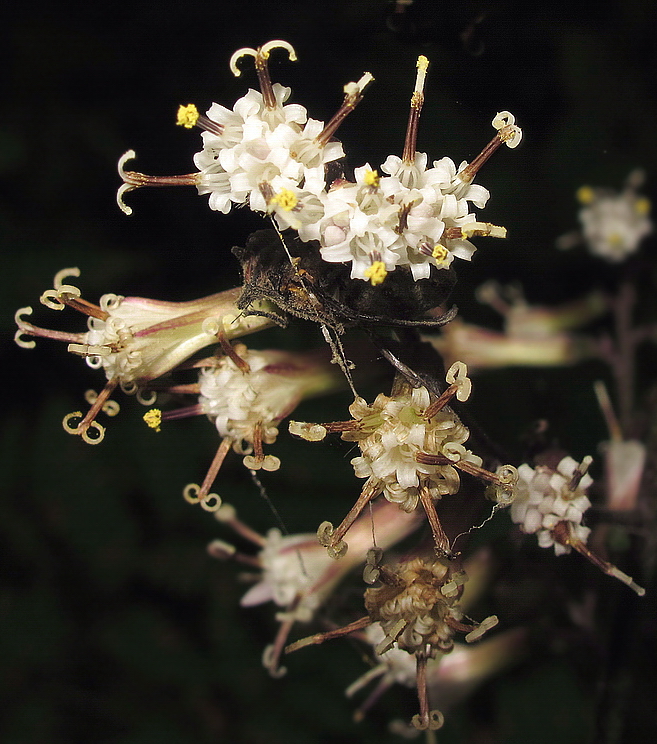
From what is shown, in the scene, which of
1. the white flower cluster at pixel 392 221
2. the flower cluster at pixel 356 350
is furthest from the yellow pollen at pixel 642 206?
the white flower cluster at pixel 392 221

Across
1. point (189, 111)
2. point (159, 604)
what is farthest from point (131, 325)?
point (159, 604)

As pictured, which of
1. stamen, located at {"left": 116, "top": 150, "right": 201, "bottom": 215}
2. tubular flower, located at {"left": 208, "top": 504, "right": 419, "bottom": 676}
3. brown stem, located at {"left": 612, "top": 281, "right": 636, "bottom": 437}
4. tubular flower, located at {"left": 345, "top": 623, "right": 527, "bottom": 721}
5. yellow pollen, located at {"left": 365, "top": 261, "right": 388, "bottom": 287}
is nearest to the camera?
yellow pollen, located at {"left": 365, "top": 261, "right": 388, "bottom": 287}

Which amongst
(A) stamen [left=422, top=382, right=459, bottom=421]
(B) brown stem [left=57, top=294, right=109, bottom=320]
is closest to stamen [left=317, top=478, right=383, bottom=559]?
(A) stamen [left=422, top=382, right=459, bottom=421]

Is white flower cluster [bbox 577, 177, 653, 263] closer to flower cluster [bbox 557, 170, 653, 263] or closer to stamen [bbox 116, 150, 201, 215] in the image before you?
flower cluster [bbox 557, 170, 653, 263]

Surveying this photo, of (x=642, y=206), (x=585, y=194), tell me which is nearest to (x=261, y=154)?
(x=585, y=194)

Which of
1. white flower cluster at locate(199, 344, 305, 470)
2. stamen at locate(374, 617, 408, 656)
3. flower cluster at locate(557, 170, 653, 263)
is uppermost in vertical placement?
flower cluster at locate(557, 170, 653, 263)

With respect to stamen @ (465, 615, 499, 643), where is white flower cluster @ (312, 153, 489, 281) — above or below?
above

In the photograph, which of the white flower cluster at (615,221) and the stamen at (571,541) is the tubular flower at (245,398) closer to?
the stamen at (571,541)
